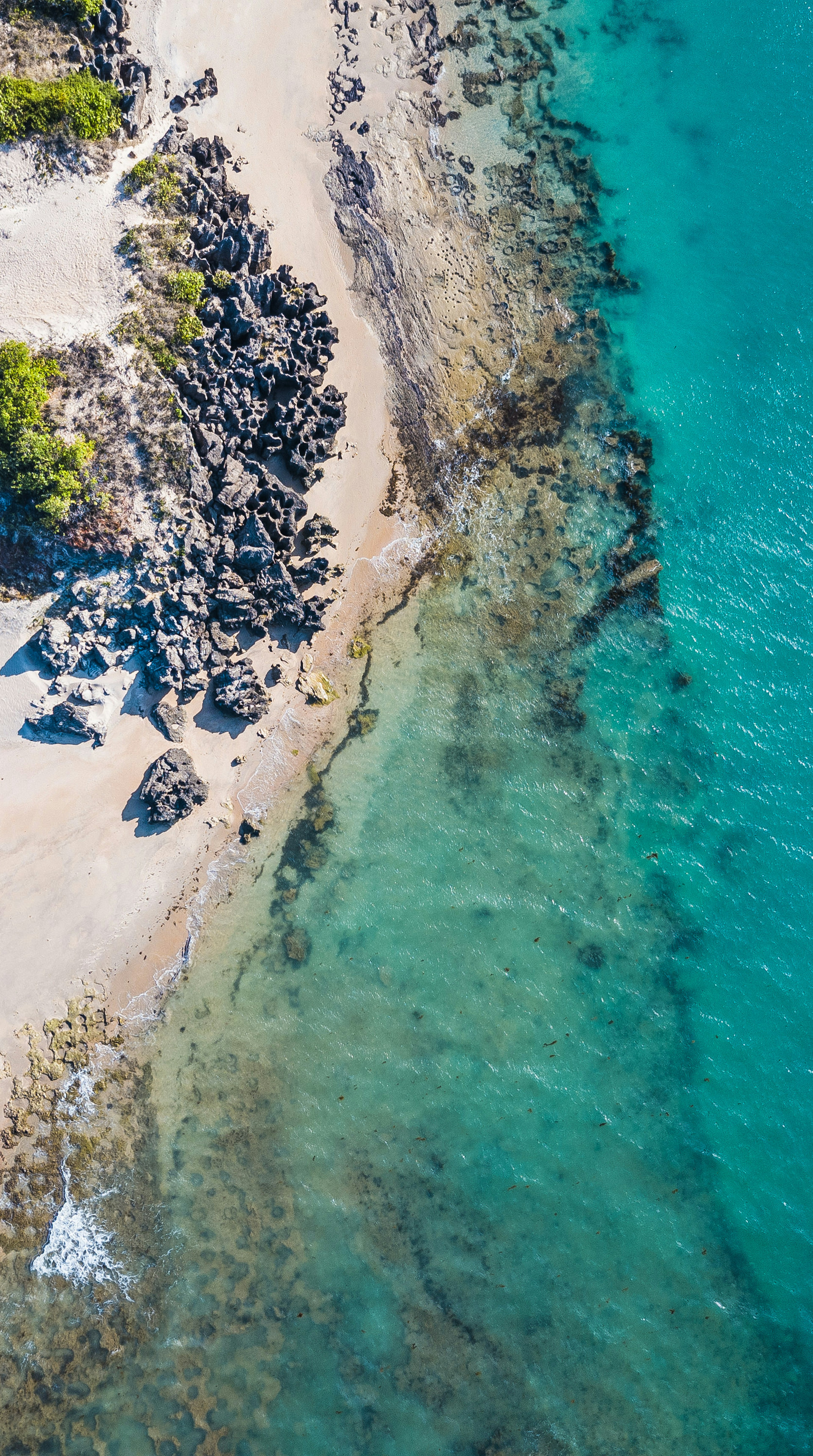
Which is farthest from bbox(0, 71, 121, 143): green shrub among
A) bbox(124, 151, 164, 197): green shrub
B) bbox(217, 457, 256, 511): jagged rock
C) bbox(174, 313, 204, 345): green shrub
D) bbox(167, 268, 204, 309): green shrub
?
bbox(217, 457, 256, 511): jagged rock

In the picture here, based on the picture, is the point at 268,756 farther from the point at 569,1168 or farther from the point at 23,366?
the point at 569,1168

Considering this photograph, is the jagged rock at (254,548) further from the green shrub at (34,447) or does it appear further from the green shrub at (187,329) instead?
the green shrub at (187,329)

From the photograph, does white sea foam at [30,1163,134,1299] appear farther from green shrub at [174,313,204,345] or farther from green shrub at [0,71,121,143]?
green shrub at [0,71,121,143]

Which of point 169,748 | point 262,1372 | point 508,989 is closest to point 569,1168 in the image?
point 508,989

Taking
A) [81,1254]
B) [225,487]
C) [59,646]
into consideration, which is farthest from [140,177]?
[81,1254]

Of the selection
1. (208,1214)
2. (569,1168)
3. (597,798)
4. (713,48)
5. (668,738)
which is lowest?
(208,1214)

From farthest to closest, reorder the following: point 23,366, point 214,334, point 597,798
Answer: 1. point 597,798
2. point 214,334
3. point 23,366

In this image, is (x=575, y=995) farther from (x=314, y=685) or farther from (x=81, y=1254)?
(x=81, y=1254)
